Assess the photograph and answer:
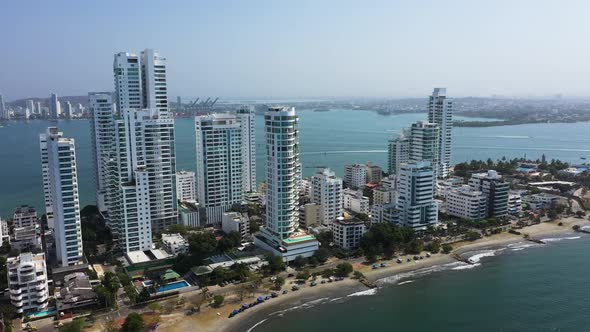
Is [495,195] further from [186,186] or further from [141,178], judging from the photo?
[141,178]

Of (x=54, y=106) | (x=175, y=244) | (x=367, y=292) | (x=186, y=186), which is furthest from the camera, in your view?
(x=54, y=106)

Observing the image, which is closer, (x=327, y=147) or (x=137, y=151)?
(x=137, y=151)

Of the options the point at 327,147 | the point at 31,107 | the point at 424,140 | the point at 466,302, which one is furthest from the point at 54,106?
the point at 466,302

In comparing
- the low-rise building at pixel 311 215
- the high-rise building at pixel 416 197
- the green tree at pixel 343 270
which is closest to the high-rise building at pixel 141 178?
the low-rise building at pixel 311 215

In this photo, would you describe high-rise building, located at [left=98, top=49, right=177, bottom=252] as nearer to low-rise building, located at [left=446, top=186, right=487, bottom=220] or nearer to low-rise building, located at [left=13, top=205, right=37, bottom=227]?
low-rise building, located at [left=13, top=205, right=37, bottom=227]

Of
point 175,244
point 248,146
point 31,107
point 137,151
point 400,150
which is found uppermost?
point 31,107

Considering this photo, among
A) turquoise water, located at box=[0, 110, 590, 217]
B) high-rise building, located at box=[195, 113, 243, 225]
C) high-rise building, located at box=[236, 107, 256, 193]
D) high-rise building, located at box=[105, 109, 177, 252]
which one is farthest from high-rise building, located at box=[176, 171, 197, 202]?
turquoise water, located at box=[0, 110, 590, 217]

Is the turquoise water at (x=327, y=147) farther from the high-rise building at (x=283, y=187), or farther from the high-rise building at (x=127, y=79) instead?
the high-rise building at (x=283, y=187)
